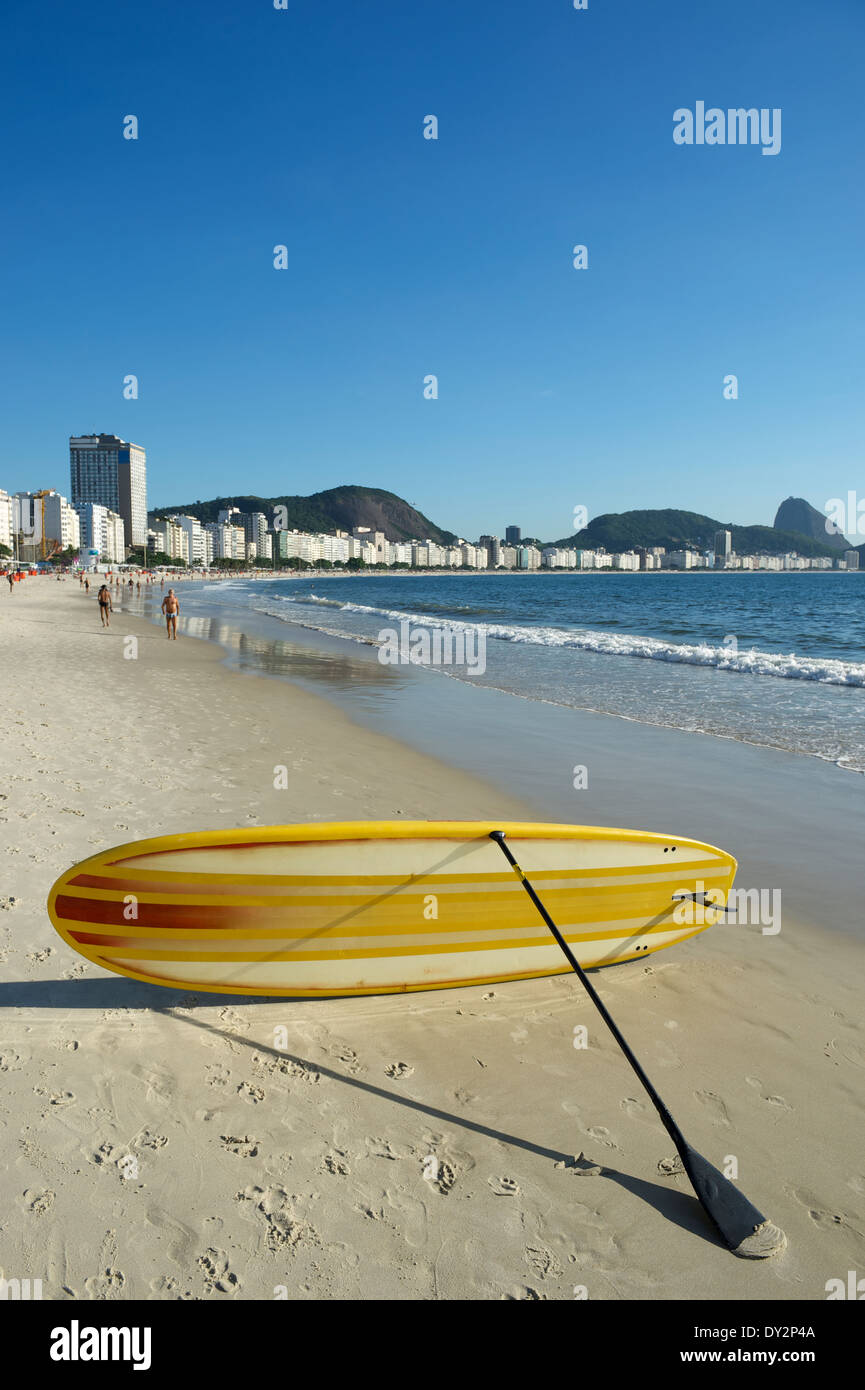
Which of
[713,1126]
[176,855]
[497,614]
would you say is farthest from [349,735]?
[497,614]

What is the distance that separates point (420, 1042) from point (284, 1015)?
72 centimetres

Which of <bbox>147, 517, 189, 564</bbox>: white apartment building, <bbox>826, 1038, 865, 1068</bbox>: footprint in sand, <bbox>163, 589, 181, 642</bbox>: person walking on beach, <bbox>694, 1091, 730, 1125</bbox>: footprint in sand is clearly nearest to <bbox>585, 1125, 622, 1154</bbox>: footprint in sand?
<bbox>694, 1091, 730, 1125</bbox>: footprint in sand

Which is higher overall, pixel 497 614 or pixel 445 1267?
pixel 497 614

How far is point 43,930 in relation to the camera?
4.55m

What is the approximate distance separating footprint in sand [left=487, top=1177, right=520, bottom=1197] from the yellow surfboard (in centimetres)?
128

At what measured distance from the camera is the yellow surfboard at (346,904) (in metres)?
3.77

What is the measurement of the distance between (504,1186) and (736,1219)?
32.3 inches

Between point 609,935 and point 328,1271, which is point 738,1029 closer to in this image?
point 609,935

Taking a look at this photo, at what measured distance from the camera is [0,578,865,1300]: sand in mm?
2547

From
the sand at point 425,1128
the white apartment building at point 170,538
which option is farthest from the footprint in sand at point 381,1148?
the white apartment building at point 170,538

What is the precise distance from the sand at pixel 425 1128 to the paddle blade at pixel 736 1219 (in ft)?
0.17

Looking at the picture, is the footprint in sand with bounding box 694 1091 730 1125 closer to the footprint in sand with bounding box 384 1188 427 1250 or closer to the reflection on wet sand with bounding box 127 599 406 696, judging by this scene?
the footprint in sand with bounding box 384 1188 427 1250
